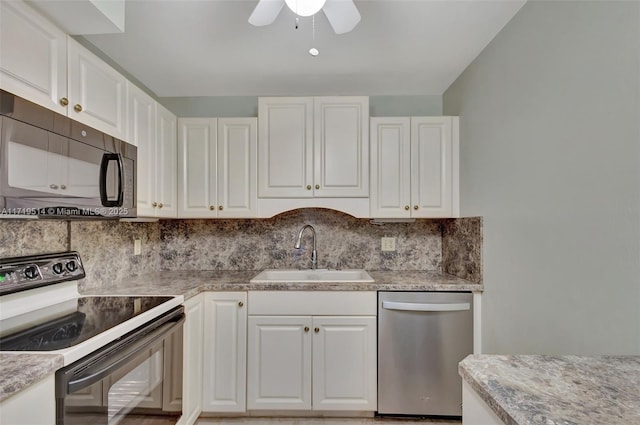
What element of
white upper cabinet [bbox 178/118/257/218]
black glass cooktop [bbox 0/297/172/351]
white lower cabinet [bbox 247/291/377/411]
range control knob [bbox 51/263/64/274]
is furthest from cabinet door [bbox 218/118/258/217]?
range control knob [bbox 51/263/64/274]

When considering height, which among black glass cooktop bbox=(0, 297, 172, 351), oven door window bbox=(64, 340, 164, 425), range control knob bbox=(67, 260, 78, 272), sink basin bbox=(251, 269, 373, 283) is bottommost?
oven door window bbox=(64, 340, 164, 425)

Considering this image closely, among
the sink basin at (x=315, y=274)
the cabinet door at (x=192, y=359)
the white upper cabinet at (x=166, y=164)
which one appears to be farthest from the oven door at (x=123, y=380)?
the sink basin at (x=315, y=274)

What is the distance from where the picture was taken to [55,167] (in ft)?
3.69

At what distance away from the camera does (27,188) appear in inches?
40.2

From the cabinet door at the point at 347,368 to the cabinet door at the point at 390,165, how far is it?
80 centimetres

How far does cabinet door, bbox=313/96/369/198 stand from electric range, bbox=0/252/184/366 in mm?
1228

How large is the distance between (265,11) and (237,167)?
1127 millimetres

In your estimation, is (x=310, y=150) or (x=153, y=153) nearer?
(x=153, y=153)

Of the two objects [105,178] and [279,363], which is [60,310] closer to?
[105,178]

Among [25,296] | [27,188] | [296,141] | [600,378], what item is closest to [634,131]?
[600,378]

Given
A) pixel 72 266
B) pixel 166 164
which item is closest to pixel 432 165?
pixel 166 164

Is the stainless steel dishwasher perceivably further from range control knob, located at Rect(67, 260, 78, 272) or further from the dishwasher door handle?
range control knob, located at Rect(67, 260, 78, 272)

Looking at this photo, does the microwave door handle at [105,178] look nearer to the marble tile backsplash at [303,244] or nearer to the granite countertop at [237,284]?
the granite countertop at [237,284]

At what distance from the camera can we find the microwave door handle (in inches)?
53.8
